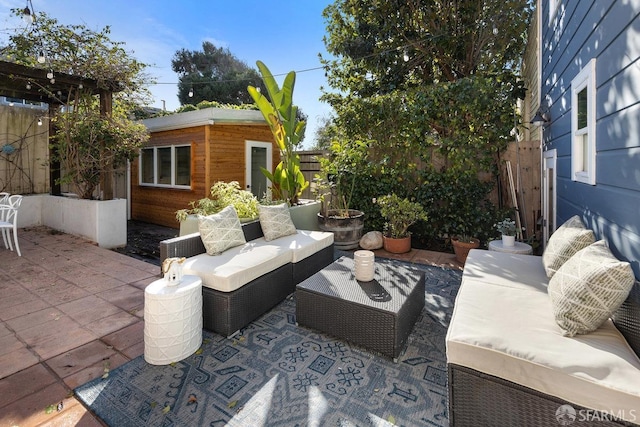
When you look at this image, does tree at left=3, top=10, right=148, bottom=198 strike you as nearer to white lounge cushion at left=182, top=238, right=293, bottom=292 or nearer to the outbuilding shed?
the outbuilding shed

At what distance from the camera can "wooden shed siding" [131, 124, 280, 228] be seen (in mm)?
7188

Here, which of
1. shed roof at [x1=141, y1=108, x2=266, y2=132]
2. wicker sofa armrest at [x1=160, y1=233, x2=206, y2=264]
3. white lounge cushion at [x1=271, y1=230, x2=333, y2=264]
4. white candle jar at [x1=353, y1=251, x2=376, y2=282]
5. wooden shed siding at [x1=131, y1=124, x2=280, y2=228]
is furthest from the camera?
wooden shed siding at [x1=131, y1=124, x2=280, y2=228]

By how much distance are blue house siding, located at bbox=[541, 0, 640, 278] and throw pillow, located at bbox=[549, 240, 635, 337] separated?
1.40 ft

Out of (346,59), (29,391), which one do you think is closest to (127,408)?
(29,391)

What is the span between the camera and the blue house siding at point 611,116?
1.95 m

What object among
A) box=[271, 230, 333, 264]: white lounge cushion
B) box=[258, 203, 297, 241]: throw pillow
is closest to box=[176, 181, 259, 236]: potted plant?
box=[258, 203, 297, 241]: throw pillow

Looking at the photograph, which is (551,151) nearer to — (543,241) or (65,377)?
(543,241)

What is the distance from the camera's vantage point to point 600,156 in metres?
2.48

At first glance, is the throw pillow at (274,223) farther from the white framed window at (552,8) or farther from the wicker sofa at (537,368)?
the white framed window at (552,8)

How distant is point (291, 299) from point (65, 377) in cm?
202

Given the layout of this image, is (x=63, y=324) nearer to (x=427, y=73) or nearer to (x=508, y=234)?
(x=508, y=234)

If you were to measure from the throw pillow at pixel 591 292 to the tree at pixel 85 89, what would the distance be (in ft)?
23.0

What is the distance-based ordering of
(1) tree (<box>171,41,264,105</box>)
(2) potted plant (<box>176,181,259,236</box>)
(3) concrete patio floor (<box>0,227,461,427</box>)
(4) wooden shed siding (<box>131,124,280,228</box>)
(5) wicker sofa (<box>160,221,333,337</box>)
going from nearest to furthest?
(3) concrete patio floor (<box>0,227,461,427</box>)
(5) wicker sofa (<box>160,221,333,337</box>)
(2) potted plant (<box>176,181,259,236</box>)
(4) wooden shed siding (<box>131,124,280,228</box>)
(1) tree (<box>171,41,264,105</box>)

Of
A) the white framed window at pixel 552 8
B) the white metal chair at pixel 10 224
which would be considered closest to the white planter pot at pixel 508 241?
the white framed window at pixel 552 8
